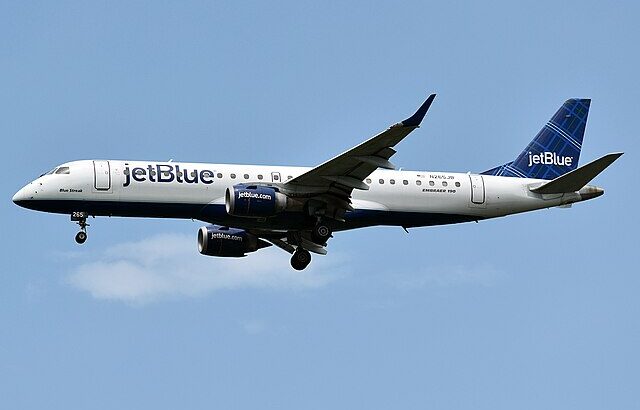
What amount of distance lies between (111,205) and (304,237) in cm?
847

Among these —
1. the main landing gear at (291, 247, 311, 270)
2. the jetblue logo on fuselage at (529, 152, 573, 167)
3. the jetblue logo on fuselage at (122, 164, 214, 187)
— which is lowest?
the main landing gear at (291, 247, 311, 270)

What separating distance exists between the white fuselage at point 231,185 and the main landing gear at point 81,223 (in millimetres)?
253

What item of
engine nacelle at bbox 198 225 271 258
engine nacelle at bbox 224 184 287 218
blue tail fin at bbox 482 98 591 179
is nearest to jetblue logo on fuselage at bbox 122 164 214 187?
engine nacelle at bbox 224 184 287 218

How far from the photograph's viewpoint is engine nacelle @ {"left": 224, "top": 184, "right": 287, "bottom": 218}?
2176 inches

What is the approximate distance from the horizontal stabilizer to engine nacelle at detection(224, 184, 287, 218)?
38.5ft

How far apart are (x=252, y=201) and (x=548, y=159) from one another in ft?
49.0

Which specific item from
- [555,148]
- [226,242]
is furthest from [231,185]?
→ [555,148]

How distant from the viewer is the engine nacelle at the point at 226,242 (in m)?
62.3

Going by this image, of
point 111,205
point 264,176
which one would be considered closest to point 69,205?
point 111,205

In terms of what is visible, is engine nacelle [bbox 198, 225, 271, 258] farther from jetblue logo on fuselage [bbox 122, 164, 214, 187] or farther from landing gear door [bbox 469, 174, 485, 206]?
landing gear door [bbox 469, 174, 485, 206]

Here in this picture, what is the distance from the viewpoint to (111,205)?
56.3 m

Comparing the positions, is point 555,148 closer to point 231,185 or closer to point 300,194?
point 300,194

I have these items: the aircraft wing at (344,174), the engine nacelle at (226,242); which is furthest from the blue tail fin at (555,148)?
the engine nacelle at (226,242)

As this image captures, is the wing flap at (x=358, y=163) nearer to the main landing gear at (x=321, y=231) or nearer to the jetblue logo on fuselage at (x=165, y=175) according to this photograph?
the main landing gear at (x=321, y=231)
